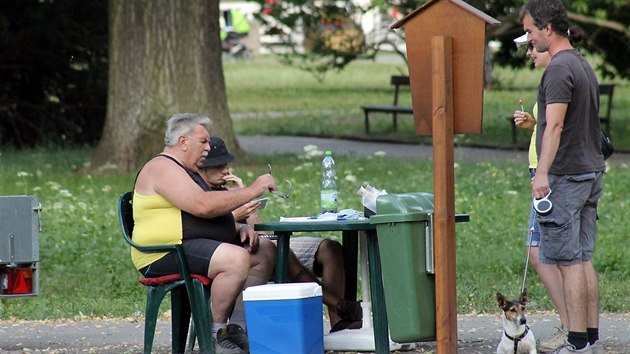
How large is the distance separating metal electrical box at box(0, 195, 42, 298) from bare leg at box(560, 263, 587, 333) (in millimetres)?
2708

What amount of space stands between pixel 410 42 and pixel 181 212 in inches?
63.1

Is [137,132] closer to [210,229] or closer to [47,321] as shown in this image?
[47,321]

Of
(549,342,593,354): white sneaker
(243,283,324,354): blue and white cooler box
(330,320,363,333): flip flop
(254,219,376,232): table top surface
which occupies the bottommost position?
(549,342,593,354): white sneaker

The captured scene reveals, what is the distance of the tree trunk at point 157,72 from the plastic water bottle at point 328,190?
7804mm

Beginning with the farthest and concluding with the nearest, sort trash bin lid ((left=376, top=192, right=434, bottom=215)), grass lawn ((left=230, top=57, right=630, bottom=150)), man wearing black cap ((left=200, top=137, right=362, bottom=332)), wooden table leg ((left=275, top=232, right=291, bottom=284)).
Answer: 1. grass lawn ((left=230, top=57, right=630, bottom=150))
2. man wearing black cap ((left=200, top=137, right=362, bottom=332))
3. wooden table leg ((left=275, top=232, right=291, bottom=284))
4. trash bin lid ((left=376, top=192, right=434, bottom=215))

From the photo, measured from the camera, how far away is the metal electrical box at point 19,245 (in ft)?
22.2

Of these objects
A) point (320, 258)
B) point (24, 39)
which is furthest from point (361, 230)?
point (24, 39)

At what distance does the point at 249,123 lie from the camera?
24453 millimetres

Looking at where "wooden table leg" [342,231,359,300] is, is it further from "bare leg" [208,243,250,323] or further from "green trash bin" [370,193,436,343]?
"green trash bin" [370,193,436,343]

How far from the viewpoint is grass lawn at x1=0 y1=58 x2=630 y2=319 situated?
9.15 metres

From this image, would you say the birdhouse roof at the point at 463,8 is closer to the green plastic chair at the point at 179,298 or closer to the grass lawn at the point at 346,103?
the green plastic chair at the point at 179,298

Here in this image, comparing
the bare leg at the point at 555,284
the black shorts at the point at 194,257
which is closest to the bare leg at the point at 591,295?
the bare leg at the point at 555,284

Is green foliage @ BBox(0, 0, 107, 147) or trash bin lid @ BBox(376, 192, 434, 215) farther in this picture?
green foliage @ BBox(0, 0, 107, 147)

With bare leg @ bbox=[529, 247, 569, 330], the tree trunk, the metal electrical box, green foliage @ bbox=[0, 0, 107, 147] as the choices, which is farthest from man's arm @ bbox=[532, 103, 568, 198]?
green foliage @ bbox=[0, 0, 107, 147]
